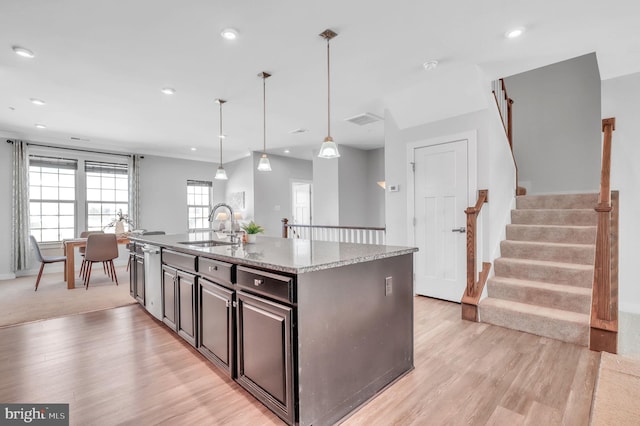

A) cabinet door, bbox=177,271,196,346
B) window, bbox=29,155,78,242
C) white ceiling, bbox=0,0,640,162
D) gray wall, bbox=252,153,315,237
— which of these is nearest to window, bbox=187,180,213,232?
gray wall, bbox=252,153,315,237

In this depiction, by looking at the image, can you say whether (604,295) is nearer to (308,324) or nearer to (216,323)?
(308,324)

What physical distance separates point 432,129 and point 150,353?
159 inches

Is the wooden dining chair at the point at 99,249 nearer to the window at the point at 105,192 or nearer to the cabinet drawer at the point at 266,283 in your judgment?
the window at the point at 105,192

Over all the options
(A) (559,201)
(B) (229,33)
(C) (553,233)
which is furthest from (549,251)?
(B) (229,33)

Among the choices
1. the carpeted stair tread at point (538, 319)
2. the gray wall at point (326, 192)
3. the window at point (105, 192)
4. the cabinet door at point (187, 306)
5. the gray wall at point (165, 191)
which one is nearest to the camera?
the cabinet door at point (187, 306)

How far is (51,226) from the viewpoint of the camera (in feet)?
20.8

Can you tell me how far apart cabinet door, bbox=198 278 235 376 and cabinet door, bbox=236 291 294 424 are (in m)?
0.12

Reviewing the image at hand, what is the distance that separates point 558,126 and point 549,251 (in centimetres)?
261

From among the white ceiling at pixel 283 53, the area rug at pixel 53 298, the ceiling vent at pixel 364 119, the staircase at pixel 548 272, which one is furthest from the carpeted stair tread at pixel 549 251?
the area rug at pixel 53 298

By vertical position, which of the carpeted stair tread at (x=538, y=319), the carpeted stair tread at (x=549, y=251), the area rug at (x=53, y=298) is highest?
the carpeted stair tread at (x=549, y=251)

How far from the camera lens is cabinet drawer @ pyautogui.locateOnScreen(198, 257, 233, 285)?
2068 millimetres

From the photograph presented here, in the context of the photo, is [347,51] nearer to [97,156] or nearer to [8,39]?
[8,39]

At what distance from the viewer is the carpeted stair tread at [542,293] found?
2.95m

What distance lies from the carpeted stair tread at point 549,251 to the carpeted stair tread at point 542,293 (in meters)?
0.37
